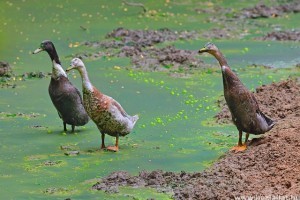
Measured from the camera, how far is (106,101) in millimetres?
9508

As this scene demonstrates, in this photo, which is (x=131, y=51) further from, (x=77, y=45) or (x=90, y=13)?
(x=90, y=13)

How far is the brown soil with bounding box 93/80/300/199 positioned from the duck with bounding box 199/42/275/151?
13cm

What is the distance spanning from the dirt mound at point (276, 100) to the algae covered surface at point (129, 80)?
0.22 m

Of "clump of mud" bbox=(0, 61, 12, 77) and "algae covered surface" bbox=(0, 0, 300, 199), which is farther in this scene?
"clump of mud" bbox=(0, 61, 12, 77)

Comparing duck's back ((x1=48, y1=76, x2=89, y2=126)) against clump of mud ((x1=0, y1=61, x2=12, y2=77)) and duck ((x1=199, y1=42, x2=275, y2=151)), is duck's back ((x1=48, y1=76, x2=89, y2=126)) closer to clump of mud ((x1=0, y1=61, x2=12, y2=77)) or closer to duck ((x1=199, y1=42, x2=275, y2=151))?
duck ((x1=199, y1=42, x2=275, y2=151))

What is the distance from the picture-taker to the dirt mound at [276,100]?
35.1ft

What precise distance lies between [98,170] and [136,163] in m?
0.47

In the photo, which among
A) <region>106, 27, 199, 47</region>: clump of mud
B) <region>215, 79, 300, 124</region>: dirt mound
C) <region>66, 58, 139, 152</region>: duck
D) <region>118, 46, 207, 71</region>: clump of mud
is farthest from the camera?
<region>106, 27, 199, 47</region>: clump of mud

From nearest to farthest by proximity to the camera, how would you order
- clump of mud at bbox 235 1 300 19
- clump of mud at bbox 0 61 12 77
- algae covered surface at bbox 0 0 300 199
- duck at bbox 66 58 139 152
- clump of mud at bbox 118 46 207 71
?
algae covered surface at bbox 0 0 300 199
duck at bbox 66 58 139 152
clump of mud at bbox 0 61 12 77
clump of mud at bbox 118 46 207 71
clump of mud at bbox 235 1 300 19

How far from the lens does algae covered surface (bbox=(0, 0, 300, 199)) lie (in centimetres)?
892

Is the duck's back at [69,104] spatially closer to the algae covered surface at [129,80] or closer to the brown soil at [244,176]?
the algae covered surface at [129,80]

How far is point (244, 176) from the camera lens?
7.92 metres

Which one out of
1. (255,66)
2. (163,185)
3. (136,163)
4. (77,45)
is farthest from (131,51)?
(163,185)

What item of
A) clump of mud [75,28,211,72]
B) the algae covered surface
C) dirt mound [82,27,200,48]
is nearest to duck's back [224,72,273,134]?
the algae covered surface
